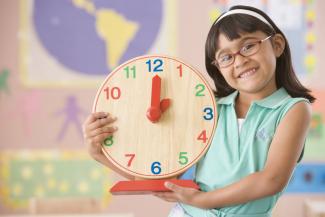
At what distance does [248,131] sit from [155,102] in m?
0.24

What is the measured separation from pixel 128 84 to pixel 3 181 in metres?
2.27

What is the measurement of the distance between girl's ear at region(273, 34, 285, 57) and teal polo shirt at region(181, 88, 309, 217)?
0.31ft

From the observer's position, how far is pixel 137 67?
107cm

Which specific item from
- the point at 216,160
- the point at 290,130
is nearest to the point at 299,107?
the point at 290,130

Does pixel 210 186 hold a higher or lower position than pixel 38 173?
higher

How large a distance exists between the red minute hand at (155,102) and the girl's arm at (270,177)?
0.15m

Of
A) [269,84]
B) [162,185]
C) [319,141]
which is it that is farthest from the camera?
[319,141]

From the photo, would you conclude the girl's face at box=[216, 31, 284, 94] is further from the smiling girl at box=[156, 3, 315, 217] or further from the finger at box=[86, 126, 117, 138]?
the finger at box=[86, 126, 117, 138]

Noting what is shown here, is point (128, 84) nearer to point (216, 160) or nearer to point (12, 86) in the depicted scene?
point (216, 160)

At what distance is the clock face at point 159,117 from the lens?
1.05 m

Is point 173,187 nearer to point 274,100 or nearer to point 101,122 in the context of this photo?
point 101,122

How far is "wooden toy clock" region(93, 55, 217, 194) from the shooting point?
1.04 meters

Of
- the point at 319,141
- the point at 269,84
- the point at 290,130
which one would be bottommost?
the point at 319,141

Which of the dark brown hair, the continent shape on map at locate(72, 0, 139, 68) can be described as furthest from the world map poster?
the dark brown hair
